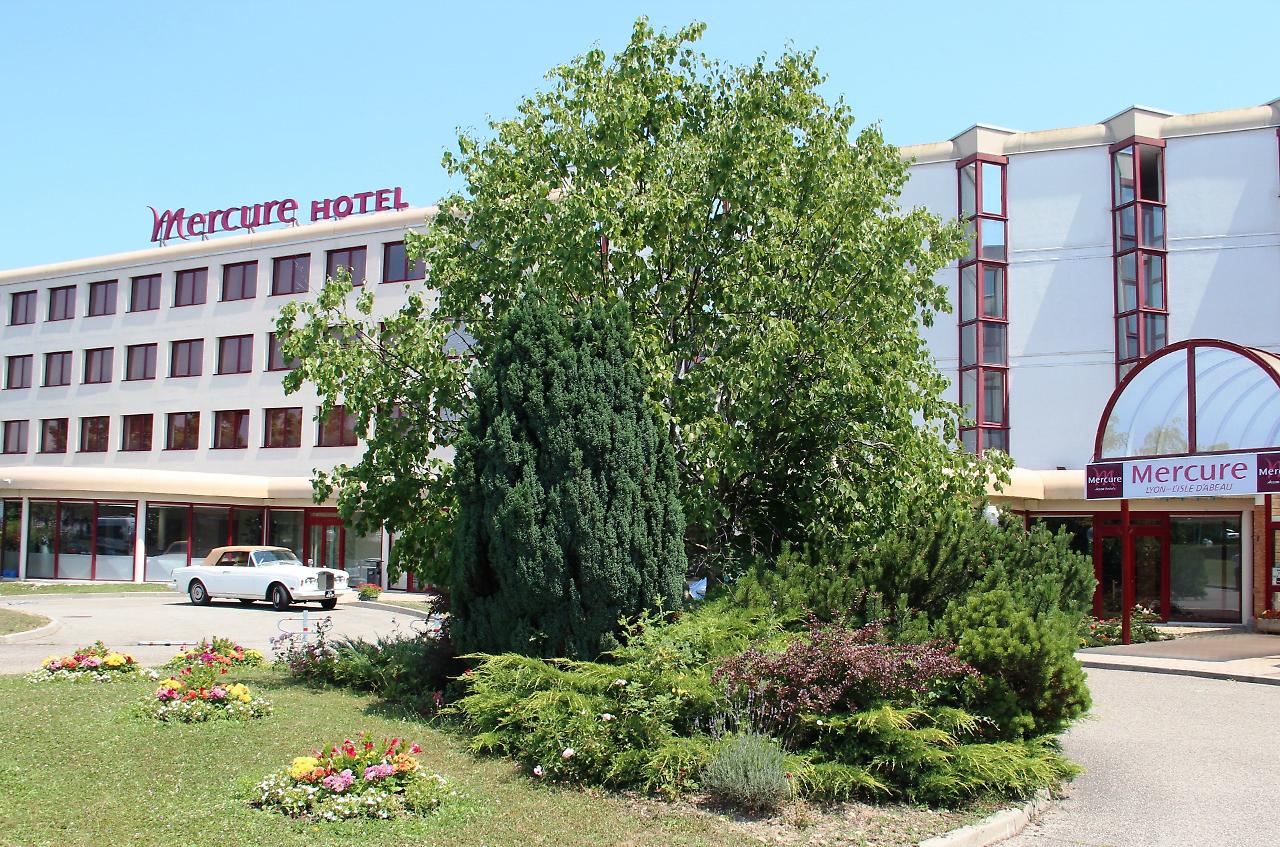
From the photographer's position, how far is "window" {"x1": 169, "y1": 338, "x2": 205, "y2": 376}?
42.9m

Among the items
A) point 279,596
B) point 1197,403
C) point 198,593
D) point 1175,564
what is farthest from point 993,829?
point 198,593

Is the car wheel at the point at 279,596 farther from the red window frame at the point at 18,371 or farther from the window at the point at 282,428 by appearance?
the red window frame at the point at 18,371

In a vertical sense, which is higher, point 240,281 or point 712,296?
point 240,281

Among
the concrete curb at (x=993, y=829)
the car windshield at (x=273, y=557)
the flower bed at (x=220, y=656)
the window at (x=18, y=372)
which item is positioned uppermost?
the window at (x=18, y=372)

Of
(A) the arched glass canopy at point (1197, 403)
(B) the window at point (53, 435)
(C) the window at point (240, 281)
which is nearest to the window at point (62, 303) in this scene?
(B) the window at point (53, 435)

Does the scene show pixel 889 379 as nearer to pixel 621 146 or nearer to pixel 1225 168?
pixel 621 146

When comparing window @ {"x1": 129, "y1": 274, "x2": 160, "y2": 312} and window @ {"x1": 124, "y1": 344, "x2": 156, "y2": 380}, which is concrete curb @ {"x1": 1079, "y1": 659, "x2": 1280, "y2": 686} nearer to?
window @ {"x1": 124, "y1": 344, "x2": 156, "y2": 380}

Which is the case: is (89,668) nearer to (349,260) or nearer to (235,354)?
(349,260)

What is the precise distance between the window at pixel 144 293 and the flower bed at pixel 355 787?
1618 inches

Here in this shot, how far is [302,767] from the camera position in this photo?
7391mm

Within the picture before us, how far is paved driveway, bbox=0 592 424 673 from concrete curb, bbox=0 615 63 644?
0.37ft

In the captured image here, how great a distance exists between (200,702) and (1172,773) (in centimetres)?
844

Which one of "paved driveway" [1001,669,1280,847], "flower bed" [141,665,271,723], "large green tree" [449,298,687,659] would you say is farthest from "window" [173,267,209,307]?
"paved driveway" [1001,669,1280,847]

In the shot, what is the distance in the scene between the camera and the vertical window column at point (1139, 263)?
34500 millimetres
